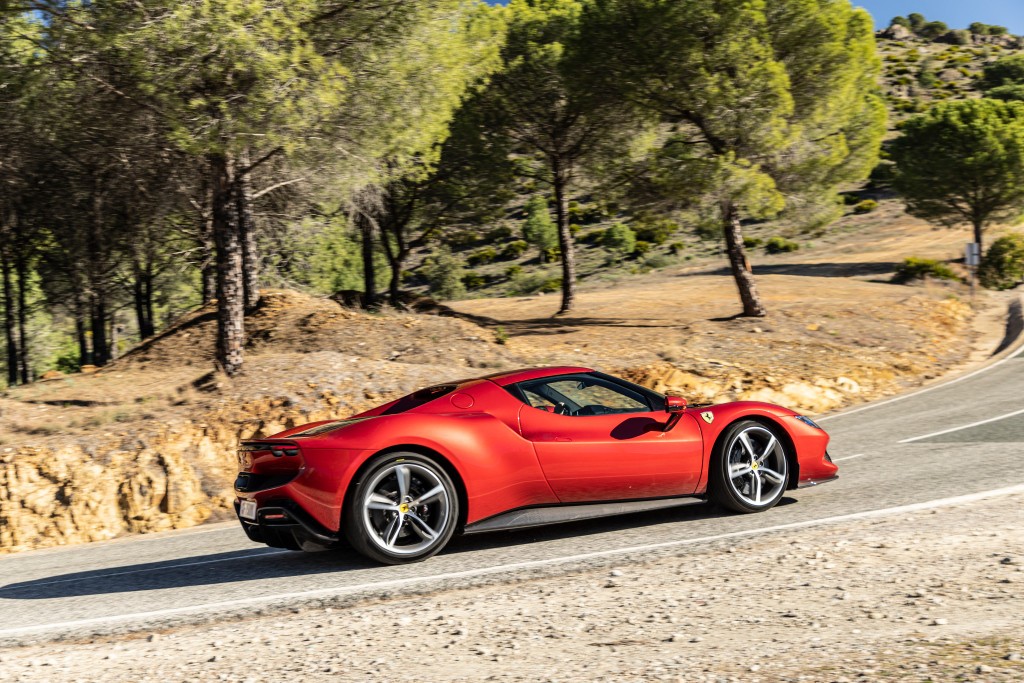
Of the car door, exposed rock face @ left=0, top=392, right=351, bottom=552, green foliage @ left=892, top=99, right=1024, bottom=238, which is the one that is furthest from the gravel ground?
green foliage @ left=892, top=99, right=1024, bottom=238

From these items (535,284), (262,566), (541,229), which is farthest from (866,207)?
(262,566)

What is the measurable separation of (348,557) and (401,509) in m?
0.86

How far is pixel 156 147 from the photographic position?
16.5 metres

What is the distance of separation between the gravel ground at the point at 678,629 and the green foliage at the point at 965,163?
4307 cm

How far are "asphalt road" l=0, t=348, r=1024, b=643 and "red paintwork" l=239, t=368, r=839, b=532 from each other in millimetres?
388

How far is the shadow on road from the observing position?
20.5 ft

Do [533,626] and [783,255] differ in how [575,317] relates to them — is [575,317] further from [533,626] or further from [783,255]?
[783,255]

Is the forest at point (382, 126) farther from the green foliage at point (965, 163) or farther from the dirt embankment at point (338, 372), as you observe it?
the green foliage at point (965, 163)

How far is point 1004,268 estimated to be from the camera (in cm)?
3769

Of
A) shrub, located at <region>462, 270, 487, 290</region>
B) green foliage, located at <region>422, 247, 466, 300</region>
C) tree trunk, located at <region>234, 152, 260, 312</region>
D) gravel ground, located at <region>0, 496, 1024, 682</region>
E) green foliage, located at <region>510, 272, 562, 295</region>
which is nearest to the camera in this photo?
gravel ground, located at <region>0, 496, 1024, 682</region>

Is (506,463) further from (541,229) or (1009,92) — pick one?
(1009,92)

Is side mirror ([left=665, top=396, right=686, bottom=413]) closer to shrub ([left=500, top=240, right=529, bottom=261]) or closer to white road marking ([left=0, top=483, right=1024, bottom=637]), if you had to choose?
white road marking ([left=0, top=483, right=1024, bottom=637])

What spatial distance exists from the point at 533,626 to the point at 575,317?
2195 centimetres

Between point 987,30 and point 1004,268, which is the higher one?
point 987,30
